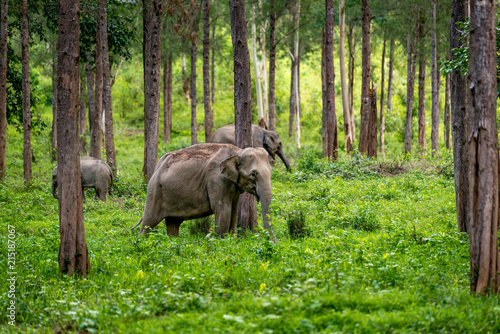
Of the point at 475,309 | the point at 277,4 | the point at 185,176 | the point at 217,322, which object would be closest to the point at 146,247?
the point at 185,176

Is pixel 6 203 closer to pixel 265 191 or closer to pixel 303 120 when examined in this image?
pixel 265 191

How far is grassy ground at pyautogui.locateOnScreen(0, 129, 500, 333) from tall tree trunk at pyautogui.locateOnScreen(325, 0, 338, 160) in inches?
328

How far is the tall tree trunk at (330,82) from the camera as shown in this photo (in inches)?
760

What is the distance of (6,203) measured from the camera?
46.6 ft

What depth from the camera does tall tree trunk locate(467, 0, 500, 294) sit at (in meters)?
5.74

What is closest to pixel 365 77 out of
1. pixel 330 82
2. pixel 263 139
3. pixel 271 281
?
pixel 330 82

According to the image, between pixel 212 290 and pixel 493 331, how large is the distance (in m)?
3.02

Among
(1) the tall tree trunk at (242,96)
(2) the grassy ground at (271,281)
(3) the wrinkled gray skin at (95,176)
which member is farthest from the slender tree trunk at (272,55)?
(1) the tall tree trunk at (242,96)

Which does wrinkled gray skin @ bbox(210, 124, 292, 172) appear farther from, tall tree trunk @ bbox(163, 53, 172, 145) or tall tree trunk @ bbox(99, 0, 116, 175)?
tall tree trunk @ bbox(163, 53, 172, 145)

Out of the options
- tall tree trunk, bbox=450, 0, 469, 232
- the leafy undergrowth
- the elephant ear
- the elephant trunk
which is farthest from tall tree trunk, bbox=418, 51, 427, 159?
the elephant ear

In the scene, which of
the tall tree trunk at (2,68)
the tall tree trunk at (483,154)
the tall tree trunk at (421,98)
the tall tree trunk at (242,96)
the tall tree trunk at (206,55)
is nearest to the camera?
the tall tree trunk at (483,154)

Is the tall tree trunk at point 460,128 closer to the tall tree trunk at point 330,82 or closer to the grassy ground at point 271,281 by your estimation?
the grassy ground at point 271,281

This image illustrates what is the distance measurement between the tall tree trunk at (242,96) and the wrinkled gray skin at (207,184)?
404 mm

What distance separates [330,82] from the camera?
19.6 m
